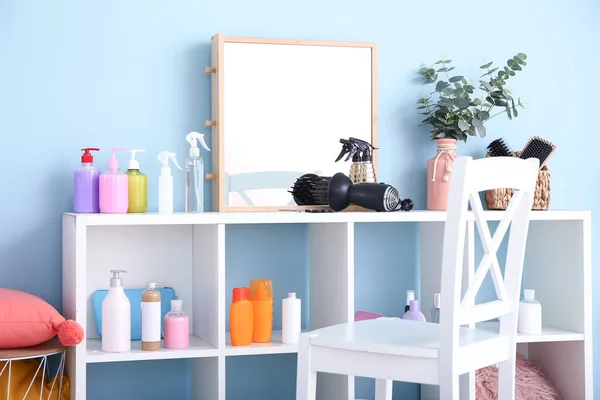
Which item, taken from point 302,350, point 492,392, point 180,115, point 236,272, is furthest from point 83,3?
point 492,392

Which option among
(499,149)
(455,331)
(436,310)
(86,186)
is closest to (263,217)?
(86,186)

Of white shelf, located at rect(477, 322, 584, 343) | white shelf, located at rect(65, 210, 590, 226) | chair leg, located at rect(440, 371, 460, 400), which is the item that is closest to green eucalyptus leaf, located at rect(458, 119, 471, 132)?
white shelf, located at rect(65, 210, 590, 226)

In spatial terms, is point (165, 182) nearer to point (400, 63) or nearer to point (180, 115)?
point (180, 115)

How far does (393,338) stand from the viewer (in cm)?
183

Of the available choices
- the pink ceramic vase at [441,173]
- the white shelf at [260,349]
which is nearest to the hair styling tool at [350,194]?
the pink ceramic vase at [441,173]

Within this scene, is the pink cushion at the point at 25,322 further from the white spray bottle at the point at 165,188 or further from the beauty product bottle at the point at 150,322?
the white spray bottle at the point at 165,188

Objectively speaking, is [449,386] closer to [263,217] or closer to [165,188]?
[263,217]

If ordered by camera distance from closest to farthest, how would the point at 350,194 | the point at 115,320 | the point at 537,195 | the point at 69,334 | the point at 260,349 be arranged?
the point at 69,334 → the point at 115,320 → the point at 260,349 → the point at 350,194 → the point at 537,195

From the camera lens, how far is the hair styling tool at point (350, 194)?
2354 mm

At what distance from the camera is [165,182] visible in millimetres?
2322

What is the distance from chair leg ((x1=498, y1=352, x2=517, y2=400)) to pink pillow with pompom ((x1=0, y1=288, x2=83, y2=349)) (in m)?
1.04

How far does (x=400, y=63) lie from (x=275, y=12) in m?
0.46

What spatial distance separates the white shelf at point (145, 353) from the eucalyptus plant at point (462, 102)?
3.42 feet

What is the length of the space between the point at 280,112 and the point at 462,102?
600 mm
